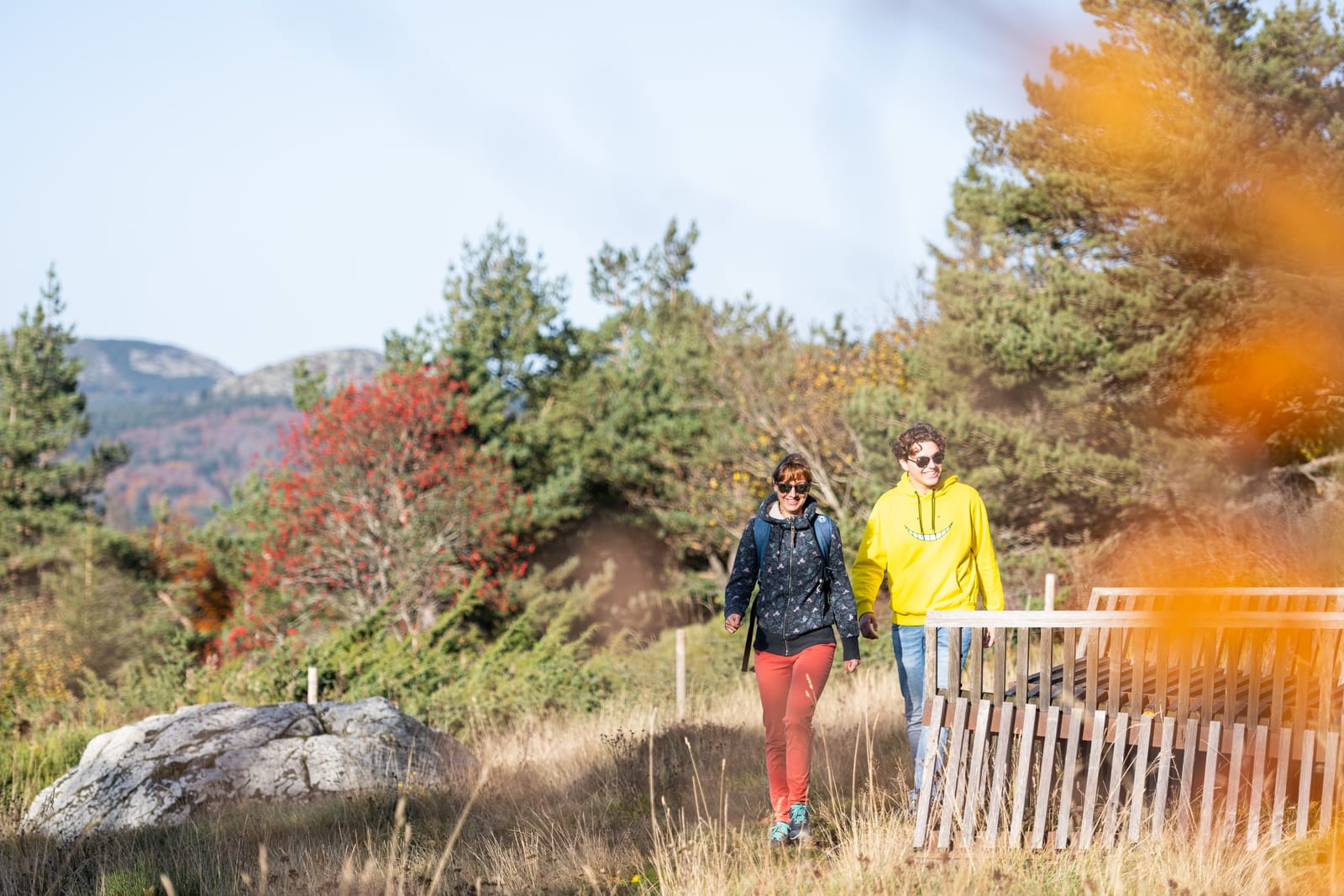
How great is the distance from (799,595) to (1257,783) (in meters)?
2.00

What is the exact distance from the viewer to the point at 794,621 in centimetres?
528

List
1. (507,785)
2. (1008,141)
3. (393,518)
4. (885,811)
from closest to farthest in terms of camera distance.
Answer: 1. (885,811)
2. (507,785)
3. (1008,141)
4. (393,518)

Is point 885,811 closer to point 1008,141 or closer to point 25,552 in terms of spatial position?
point 1008,141

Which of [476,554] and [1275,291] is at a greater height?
[1275,291]

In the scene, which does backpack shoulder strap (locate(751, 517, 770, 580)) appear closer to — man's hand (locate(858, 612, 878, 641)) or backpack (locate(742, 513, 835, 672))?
backpack (locate(742, 513, 835, 672))

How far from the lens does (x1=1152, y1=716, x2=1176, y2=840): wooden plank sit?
4.41 meters

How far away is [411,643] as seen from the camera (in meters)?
15.9

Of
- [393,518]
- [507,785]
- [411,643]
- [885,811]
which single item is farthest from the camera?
[393,518]

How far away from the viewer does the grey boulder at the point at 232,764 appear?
843 centimetres

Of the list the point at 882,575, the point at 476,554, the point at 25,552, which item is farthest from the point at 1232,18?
the point at 25,552

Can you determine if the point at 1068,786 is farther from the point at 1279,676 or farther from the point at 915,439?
the point at 915,439

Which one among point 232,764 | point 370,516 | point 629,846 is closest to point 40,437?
point 370,516

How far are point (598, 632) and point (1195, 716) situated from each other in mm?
27846

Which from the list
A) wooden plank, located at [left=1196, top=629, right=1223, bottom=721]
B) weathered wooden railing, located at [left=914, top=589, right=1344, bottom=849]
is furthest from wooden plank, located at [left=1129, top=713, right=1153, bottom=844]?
wooden plank, located at [left=1196, top=629, right=1223, bottom=721]
